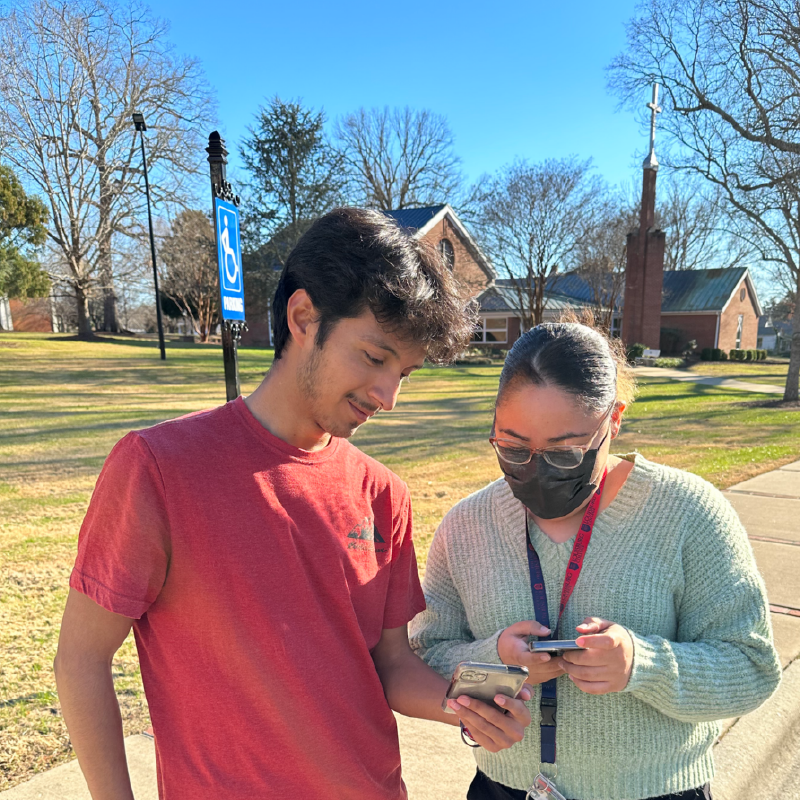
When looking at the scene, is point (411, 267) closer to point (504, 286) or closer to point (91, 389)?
point (91, 389)

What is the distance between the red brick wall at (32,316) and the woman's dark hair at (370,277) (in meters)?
52.0

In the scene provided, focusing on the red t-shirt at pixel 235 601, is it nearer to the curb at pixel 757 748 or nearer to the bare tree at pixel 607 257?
the curb at pixel 757 748

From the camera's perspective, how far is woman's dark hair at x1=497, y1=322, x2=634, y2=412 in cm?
147

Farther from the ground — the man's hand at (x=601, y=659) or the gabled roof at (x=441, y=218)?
the gabled roof at (x=441, y=218)

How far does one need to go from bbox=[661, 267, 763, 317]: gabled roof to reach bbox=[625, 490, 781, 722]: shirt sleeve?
40.2m

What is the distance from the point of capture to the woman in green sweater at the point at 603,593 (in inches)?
54.8

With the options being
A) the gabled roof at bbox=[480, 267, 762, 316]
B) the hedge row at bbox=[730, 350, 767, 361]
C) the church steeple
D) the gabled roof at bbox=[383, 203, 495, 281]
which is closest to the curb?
the gabled roof at bbox=[383, 203, 495, 281]

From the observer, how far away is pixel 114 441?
9.16m

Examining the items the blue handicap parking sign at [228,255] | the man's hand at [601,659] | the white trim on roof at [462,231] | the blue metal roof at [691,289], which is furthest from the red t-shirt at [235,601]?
the blue metal roof at [691,289]

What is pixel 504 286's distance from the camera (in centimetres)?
3275

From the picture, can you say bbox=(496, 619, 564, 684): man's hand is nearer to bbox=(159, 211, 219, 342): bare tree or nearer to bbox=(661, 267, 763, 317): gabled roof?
bbox=(159, 211, 219, 342): bare tree

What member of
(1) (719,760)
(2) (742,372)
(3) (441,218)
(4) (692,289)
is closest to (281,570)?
(1) (719,760)

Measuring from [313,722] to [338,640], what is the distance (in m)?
0.18

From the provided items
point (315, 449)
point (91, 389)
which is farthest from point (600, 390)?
point (91, 389)
